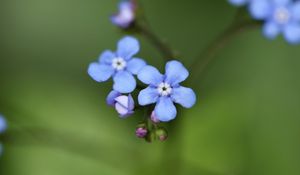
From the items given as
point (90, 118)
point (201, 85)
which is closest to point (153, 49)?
point (201, 85)

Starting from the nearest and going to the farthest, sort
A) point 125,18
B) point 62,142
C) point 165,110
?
point 165,110 < point 125,18 < point 62,142

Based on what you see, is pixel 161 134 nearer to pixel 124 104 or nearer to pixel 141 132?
pixel 141 132

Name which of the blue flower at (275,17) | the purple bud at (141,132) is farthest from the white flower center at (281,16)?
the purple bud at (141,132)

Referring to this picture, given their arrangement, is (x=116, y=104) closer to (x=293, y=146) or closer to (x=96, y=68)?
(x=96, y=68)

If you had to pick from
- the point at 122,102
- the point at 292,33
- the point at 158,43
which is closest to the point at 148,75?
the point at 122,102

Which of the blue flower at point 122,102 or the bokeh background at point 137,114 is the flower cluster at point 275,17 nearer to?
the bokeh background at point 137,114

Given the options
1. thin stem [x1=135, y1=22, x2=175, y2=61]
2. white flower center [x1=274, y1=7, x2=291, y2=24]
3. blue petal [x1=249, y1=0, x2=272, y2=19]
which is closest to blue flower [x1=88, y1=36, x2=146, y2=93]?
thin stem [x1=135, y1=22, x2=175, y2=61]

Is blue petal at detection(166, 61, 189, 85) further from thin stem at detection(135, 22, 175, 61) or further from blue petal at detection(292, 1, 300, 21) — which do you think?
blue petal at detection(292, 1, 300, 21)
